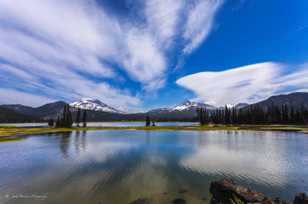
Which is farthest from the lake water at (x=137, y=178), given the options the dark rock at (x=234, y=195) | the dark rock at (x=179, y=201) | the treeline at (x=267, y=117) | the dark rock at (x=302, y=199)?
the treeline at (x=267, y=117)

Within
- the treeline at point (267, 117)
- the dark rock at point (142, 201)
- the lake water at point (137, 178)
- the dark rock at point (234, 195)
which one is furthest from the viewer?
the treeline at point (267, 117)

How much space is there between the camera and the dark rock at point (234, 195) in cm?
904

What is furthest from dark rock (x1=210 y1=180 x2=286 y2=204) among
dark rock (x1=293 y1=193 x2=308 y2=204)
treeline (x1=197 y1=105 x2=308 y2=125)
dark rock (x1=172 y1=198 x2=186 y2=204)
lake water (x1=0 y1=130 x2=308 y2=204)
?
treeline (x1=197 y1=105 x2=308 y2=125)

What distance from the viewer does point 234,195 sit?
990 centimetres

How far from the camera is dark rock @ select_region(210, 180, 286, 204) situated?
9.04 m

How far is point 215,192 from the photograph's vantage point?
1099 cm

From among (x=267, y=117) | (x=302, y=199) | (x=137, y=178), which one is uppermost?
(x=267, y=117)

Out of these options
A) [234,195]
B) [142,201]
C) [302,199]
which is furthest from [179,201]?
[302,199]

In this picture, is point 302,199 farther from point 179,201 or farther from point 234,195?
point 179,201

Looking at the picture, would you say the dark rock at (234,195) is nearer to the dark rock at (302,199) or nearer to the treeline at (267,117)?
the dark rock at (302,199)

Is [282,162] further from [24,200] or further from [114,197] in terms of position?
[24,200]

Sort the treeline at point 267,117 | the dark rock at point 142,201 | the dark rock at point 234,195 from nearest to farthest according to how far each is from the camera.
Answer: the dark rock at point 234,195, the dark rock at point 142,201, the treeline at point 267,117

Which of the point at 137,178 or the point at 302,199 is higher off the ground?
the point at 302,199

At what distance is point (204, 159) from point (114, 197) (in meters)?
14.1
